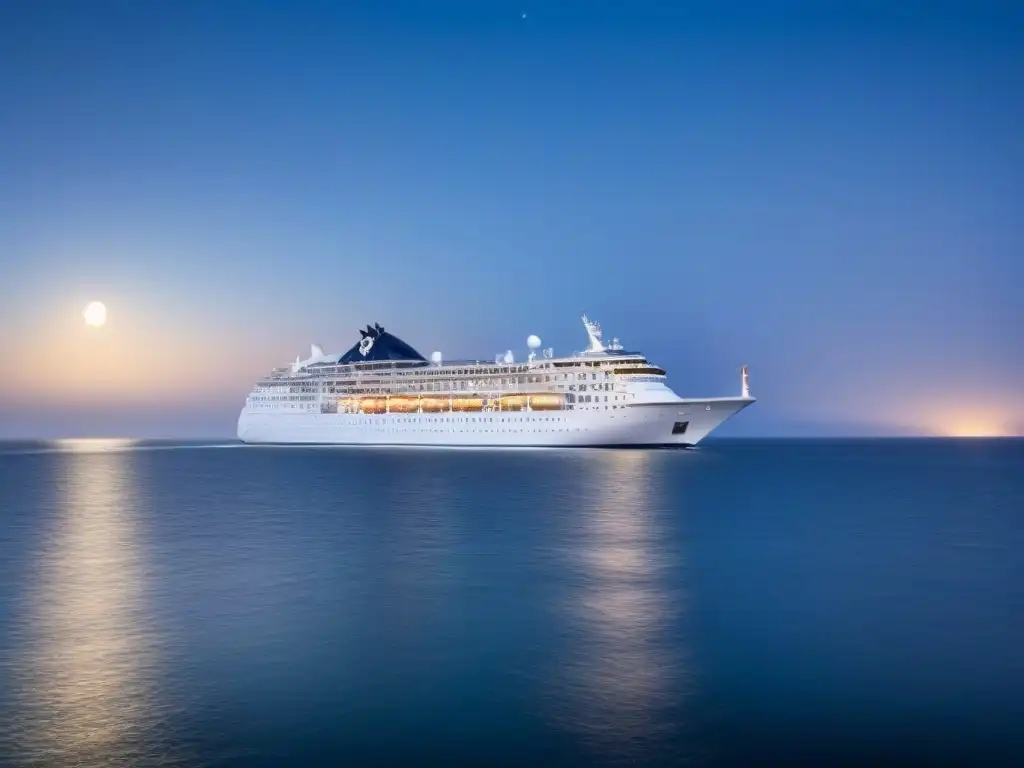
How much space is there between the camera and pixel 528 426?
341 ft

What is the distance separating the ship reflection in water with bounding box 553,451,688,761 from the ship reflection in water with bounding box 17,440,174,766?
6.23m

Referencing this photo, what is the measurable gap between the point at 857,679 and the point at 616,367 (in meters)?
81.6

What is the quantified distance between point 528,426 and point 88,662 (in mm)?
88797

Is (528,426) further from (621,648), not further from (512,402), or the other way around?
(621,648)

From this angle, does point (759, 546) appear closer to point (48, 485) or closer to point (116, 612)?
point (116, 612)

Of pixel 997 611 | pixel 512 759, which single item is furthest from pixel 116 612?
pixel 997 611

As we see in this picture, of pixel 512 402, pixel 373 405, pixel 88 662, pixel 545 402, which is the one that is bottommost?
pixel 88 662

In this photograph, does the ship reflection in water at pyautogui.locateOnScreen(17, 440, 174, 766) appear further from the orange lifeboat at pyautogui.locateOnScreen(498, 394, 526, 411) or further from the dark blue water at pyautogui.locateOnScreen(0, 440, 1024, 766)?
the orange lifeboat at pyautogui.locateOnScreen(498, 394, 526, 411)

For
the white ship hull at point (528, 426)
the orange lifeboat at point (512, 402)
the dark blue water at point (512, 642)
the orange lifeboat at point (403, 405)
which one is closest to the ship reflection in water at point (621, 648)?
the dark blue water at point (512, 642)

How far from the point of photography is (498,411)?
350 feet

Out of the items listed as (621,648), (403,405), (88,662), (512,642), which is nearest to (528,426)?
(403,405)

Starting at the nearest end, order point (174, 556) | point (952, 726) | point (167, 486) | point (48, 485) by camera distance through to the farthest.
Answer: point (952, 726) < point (174, 556) < point (167, 486) < point (48, 485)

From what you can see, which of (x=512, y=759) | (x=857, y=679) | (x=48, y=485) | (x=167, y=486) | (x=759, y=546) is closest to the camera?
(x=512, y=759)

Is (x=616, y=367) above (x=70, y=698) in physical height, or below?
above
